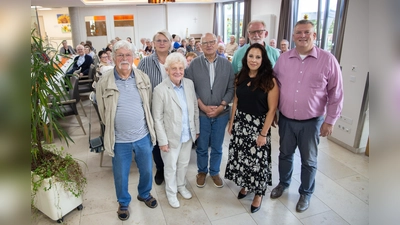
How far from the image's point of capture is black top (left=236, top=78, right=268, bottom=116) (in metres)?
2.16

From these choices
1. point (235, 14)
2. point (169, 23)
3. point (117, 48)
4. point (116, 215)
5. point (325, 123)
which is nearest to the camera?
point (117, 48)

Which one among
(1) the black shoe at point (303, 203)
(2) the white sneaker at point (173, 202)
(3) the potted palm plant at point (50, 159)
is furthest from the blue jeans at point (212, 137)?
(3) the potted palm plant at point (50, 159)

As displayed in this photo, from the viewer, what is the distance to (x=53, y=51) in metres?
2.09

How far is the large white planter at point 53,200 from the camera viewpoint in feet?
6.90

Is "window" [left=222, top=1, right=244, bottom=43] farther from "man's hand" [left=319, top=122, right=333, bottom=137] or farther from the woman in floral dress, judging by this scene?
"man's hand" [left=319, top=122, right=333, bottom=137]

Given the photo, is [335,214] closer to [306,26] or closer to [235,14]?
[306,26]

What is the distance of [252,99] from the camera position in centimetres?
219

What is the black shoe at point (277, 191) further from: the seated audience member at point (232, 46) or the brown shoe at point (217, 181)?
the seated audience member at point (232, 46)

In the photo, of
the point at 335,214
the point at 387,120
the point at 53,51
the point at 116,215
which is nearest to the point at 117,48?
the point at 53,51

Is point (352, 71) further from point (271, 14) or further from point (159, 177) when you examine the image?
point (271, 14)

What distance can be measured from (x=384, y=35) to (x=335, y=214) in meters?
2.48

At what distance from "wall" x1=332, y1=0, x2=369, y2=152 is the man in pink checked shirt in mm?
1441

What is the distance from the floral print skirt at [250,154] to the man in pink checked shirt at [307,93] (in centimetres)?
23

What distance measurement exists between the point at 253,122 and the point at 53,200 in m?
Result: 1.80
